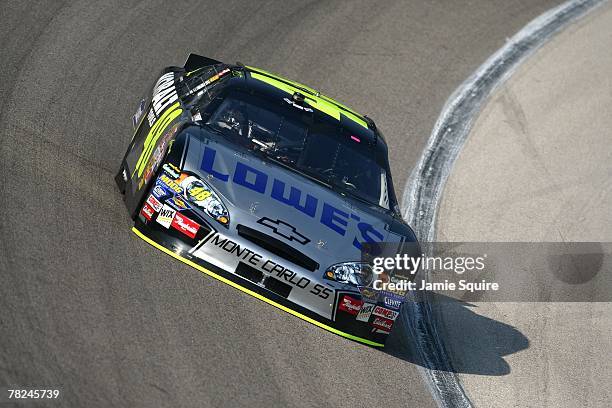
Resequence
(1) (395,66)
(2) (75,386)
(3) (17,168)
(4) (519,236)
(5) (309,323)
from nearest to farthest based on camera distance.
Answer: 1. (2) (75,386)
2. (5) (309,323)
3. (3) (17,168)
4. (4) (519,236)
5. (1) (395,66)

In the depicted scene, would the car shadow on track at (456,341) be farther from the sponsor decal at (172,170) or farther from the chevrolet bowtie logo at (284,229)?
the sponsor decal at (172,170)

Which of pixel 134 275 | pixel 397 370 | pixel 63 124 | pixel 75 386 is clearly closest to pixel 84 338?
pixel 75 386

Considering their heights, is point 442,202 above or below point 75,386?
above

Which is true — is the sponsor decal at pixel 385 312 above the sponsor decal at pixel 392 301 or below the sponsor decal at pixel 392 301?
below

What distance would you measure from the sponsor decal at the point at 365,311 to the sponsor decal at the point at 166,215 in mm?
1666

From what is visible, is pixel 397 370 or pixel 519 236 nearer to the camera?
pixel 397 370

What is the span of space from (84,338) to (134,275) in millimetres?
1029

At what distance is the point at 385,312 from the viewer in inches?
302

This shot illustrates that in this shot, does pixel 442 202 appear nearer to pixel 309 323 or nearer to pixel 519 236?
pixel 519 236

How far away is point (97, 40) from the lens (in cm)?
1131

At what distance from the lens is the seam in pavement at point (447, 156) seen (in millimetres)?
8094

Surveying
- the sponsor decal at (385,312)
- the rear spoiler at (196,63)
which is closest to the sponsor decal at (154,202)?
the sponsor decal at (385,312)

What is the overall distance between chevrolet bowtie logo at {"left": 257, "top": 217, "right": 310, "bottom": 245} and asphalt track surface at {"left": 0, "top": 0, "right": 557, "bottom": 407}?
0.82 m

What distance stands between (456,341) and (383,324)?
1.14 metres
